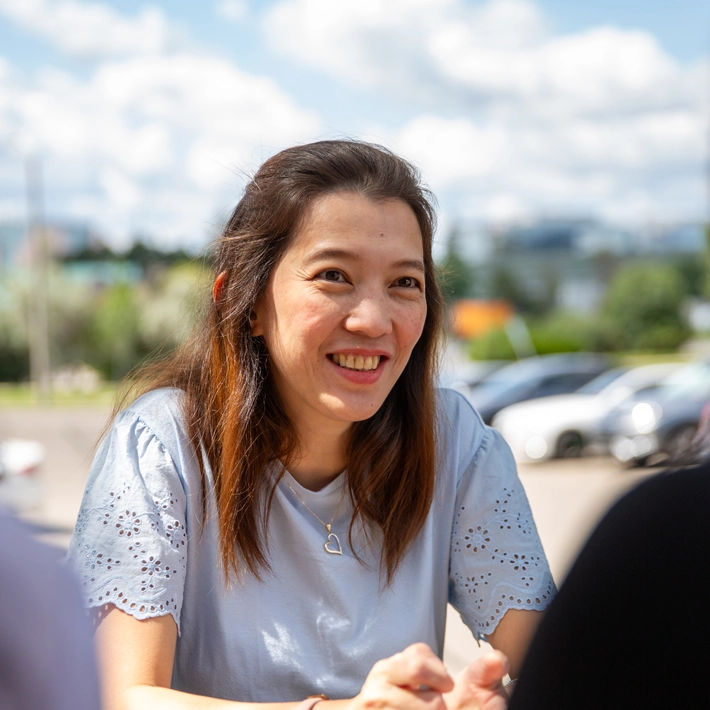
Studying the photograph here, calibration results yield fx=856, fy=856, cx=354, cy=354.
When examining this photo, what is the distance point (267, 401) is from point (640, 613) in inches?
43.0

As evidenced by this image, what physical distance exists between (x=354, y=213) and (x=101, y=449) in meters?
0.69

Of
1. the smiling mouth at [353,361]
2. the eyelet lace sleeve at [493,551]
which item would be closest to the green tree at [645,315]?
the eyelet lace sleeve at [493,551]

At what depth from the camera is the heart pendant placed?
1.72 meters

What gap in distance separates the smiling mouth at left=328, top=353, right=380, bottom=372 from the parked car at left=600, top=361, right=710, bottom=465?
9.08 meters

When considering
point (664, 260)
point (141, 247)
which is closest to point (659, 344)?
point (664, 260)

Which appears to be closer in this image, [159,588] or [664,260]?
[159,588]

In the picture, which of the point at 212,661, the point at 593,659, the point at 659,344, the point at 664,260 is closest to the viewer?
the point at 593,659

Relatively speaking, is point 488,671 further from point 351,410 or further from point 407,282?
point 407,282

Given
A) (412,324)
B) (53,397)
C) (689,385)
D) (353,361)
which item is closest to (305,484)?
(353,361)

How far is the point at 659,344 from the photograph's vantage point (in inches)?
1614

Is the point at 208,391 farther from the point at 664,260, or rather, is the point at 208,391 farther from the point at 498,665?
the point at 664,260

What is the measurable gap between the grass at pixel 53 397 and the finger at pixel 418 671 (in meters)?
24.1

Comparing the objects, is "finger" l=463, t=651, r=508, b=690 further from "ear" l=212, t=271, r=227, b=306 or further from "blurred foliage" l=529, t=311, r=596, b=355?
"blurred foliage" l=529, t=311, r=596, b=355

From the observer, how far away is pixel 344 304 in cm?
167
